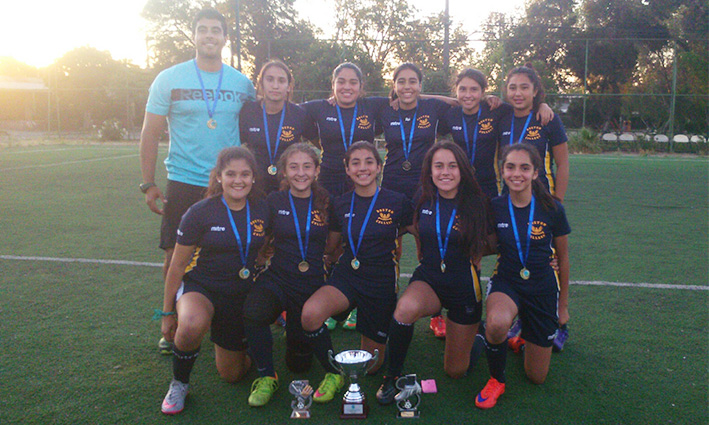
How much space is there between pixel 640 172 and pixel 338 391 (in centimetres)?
1296

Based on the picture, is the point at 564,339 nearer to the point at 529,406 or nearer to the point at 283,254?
the point at 529,406

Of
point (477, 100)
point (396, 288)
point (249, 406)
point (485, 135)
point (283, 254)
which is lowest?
point (249, 406)

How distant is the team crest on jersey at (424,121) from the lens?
12.9ft

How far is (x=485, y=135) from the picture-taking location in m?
3.85

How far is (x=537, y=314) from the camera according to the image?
318 cm

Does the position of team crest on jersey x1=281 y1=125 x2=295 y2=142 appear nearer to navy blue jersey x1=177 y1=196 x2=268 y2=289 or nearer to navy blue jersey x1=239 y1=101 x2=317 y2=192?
navy blue jersey x1=239 y1=101 x2=317 y2=192

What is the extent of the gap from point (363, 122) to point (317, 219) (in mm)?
958

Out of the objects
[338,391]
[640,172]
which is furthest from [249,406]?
[640,172]

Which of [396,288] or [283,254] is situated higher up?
[283,254]

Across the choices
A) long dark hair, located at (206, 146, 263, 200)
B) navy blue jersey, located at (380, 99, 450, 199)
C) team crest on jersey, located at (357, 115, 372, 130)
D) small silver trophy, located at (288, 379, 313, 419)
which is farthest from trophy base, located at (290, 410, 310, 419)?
team crest on jersey, located at (357, 115, 372, 130)

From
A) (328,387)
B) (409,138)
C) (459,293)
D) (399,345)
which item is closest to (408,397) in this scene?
(399,345)

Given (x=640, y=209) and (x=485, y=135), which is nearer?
(x=485, y=135)

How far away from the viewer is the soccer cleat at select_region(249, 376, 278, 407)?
2893 mm

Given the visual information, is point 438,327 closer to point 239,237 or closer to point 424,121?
point 424,121
